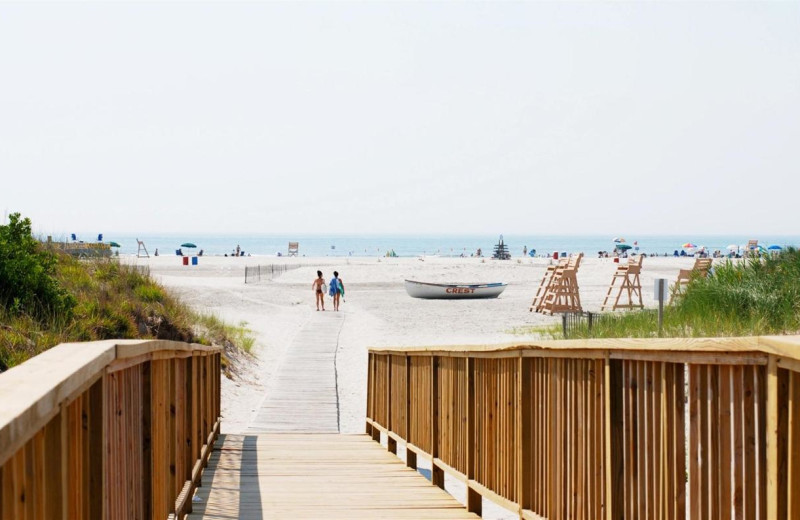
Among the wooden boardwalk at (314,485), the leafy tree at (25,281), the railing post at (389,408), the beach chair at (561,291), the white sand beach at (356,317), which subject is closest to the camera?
the wooden boardwalk at (314,485)

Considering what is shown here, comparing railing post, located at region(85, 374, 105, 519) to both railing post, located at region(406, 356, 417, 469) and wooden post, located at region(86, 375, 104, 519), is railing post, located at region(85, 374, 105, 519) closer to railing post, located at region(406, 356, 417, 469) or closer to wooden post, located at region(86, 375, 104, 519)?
wooden post, located at region(86, 375, 104, 519)

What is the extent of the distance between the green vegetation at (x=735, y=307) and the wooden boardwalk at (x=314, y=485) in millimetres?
5805

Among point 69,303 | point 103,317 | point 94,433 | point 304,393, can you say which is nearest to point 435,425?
point 94,433

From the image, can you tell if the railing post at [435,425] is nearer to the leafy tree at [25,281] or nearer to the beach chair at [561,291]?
the leafy tree at [25,281]

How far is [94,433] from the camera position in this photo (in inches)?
121

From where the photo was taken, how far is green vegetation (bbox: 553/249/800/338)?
13.2 metres

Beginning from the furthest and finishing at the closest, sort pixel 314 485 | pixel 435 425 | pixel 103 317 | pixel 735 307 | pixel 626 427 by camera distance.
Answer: pixel 735 307 < pixel 103 317 < pixel 435 425 < pixel 314 485 < pixel 626 427

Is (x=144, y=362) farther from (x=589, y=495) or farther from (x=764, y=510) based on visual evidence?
(x=764, y=510)

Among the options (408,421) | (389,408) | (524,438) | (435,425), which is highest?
(524,438)

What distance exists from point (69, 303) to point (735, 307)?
33.5ft

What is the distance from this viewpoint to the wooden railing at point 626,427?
9.85 feet

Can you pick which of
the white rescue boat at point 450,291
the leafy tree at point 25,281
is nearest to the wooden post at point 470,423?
the leafy tree at point 25,281

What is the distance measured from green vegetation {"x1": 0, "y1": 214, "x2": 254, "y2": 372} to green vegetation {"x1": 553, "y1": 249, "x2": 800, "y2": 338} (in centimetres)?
806

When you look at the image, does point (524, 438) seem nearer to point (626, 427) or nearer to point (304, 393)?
point (626, 427)
